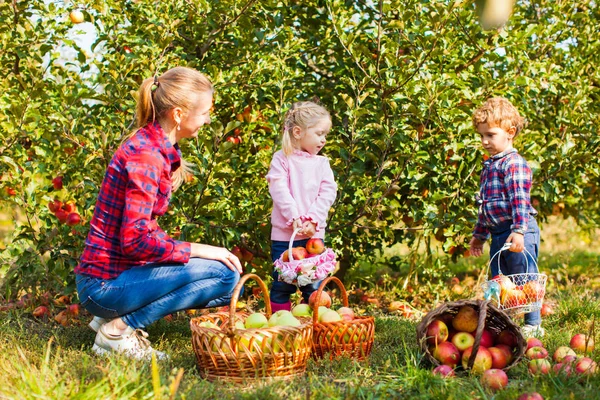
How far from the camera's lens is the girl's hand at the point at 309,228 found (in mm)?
3318

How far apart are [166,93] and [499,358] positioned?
1.73 m

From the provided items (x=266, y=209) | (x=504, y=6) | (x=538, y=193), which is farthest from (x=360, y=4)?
(x=504, y=6)

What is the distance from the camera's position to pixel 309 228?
333 centimetres

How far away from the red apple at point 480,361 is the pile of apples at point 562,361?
153 mm

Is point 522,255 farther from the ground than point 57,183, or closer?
closer

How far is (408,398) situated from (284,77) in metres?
2.03

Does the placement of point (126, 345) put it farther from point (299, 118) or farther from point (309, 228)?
point (299, 118)

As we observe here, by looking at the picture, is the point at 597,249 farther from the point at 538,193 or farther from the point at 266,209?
the point at 266,209

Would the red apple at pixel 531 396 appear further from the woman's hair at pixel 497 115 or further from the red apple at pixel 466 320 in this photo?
the woman's hair at pixel 497 115

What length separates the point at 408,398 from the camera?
231cm

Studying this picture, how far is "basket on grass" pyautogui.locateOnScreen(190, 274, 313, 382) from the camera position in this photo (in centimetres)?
247

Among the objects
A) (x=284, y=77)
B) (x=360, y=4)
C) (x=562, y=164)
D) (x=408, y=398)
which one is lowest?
(x=408, y=398)

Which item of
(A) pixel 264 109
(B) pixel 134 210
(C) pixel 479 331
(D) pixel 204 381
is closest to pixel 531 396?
(C) pixel 479 331

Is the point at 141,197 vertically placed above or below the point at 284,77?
below
